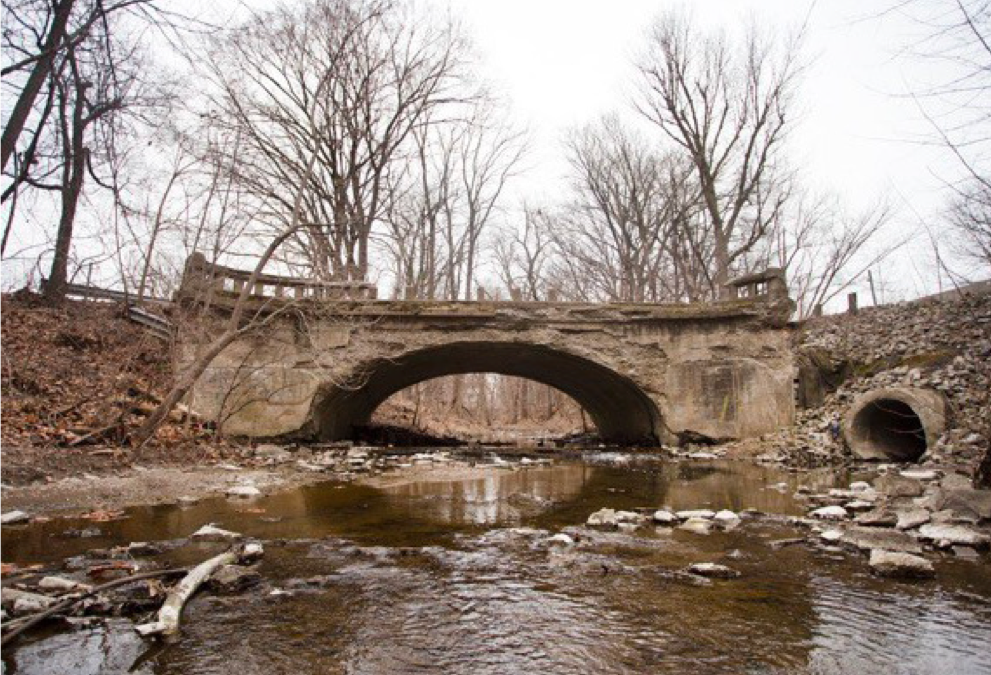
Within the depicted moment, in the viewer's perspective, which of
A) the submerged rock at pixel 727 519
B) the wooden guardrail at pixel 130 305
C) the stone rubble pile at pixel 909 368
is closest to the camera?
the submerged rock at pixel 727 519

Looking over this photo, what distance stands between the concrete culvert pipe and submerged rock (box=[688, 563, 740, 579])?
6.45 meters

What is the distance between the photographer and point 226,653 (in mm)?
2145

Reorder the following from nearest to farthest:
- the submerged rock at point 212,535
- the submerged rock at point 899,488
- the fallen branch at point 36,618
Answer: the fallen branch at point 36,618
the submerged rock at point 212,535
the submerged rock at point 899,488

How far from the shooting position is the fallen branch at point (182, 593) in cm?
226

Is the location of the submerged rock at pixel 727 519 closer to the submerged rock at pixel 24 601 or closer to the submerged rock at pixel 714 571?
the submerged rock at pixel 714 571

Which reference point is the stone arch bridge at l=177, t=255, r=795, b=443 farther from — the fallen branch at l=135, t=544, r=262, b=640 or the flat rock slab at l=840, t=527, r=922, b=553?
the flat rock slab at l=840, t=527, r=922, b=553

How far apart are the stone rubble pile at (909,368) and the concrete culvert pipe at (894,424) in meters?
0.22

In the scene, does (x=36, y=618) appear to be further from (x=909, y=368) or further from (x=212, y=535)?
(x=909, y=368)

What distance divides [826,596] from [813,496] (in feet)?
11.1

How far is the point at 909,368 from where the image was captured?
1067cm

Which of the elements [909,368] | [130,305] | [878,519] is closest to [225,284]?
[130,305]

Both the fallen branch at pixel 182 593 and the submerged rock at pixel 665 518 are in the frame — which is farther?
the submerged rock at pixel 665 518

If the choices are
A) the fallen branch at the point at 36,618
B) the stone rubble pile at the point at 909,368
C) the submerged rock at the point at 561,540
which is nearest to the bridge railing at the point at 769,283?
the stone rubble pile at the point at 909,368

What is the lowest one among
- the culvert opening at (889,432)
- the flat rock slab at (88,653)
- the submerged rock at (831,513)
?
the flat rock slab at (88,653)
